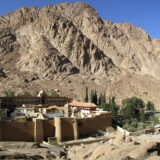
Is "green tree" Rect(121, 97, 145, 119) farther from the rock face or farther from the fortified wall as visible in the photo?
the rock face

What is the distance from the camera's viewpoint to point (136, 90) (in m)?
85.8

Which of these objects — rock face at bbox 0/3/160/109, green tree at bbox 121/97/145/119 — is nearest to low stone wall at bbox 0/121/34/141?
green tree at bbox 121/97/145/119

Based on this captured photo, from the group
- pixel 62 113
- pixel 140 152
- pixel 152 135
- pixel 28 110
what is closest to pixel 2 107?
pixel 28 110

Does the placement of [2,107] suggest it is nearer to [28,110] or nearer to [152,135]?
[28,110]

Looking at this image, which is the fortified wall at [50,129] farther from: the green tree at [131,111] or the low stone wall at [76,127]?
the green tree at [131,111]

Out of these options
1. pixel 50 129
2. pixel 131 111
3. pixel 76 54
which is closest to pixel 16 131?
pixel 50 129

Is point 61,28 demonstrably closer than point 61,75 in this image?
No

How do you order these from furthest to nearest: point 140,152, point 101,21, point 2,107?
point 101,21 → point 2,107 → point 140,152

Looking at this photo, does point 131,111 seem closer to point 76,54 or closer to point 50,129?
point 50,129

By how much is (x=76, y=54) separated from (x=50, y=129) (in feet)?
198

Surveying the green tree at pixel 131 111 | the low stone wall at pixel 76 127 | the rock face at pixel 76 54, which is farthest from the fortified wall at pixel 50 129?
the rock face at pixel 76 54

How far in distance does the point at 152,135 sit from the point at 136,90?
1833 inches

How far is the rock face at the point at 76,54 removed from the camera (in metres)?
83.6

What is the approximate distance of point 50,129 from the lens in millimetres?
34844
